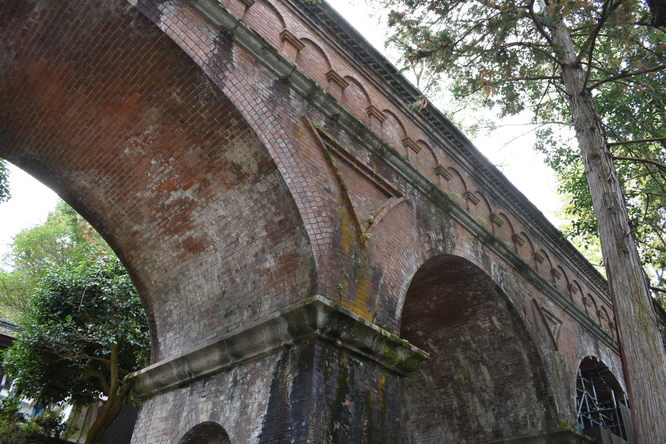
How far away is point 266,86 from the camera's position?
6105 millimetres

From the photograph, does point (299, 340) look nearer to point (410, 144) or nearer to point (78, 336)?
point (410, 144)

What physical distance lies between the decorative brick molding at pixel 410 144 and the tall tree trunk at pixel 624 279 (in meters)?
2.41

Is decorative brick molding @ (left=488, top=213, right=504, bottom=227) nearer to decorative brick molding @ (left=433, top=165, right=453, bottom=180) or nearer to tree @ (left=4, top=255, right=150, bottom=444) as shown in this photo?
decorative brick molding @ (left=433, top=165, right=453, bottom=180)

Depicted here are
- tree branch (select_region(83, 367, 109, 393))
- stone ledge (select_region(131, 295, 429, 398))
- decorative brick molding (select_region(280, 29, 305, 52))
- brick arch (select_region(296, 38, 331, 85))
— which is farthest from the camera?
tree branch (select_region(83, 367, 109, 393))

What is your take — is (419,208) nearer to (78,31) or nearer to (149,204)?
(149,204)

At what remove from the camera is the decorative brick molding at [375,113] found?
315 inches

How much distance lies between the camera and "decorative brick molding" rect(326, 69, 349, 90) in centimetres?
746

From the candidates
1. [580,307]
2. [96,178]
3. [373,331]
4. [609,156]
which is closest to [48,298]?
[96,178]

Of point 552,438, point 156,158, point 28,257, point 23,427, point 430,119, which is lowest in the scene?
point 23,427

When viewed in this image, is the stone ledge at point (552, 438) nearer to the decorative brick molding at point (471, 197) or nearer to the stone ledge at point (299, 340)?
the decorative brick molding at point (471, 197)

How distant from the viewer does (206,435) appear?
5883mm

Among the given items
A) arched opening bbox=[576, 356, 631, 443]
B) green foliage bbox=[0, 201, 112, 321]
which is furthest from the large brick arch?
green foliage bbox=[0, 201, 112, 321]

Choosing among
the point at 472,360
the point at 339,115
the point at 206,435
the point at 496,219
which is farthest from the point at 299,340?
the point at 496,219

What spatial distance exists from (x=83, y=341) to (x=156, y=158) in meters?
6.48
